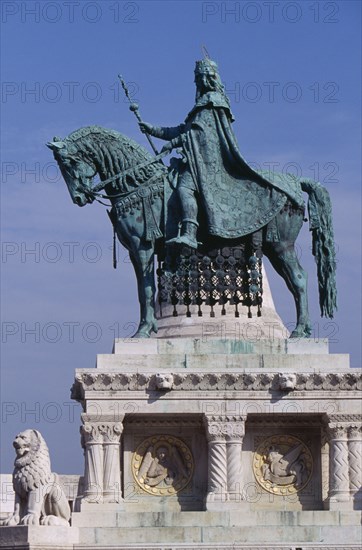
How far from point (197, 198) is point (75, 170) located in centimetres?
328

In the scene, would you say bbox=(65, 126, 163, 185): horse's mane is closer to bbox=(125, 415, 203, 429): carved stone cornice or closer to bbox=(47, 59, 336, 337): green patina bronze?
bbox=(47, 59, 336, 337): green patina bronze

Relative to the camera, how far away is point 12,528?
1650 inches

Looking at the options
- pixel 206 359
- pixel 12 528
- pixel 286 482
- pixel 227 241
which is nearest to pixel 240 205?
pixel 227 241

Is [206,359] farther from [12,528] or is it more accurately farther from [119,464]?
[12,528]

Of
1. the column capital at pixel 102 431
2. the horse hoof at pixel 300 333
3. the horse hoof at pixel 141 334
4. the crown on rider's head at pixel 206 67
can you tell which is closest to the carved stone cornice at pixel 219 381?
the column capital at pixel 102 431

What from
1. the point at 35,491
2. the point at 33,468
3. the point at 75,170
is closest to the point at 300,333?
the point at 75,170

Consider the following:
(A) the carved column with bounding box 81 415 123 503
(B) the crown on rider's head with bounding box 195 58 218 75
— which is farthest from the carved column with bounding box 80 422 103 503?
(B) the crown on rider's head with bounding box 195 58 218 75

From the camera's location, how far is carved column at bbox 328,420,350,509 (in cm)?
4462

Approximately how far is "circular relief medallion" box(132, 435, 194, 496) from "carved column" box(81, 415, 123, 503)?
837 mm

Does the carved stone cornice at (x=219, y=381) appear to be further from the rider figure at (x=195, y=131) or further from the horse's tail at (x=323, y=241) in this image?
the rider figure at (x=195, y=131)

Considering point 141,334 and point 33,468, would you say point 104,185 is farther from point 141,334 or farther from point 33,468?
point 33,468

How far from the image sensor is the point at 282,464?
4572 cm

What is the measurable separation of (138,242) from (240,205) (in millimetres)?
2915

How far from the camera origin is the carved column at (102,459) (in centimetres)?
4438
